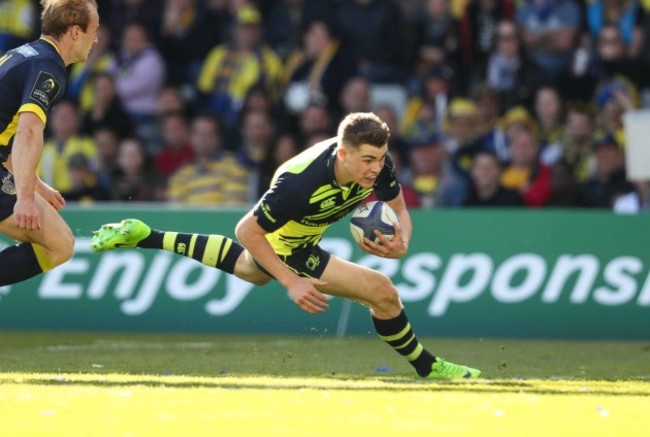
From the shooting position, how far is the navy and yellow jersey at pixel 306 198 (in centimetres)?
904

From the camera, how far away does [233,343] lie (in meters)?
12.4

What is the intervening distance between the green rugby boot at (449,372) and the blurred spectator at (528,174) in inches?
197

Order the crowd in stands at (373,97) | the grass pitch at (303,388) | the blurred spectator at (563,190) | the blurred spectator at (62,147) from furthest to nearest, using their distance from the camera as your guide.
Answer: the blurred spectator at (62,147) → the crowd in stands at (373,97) → the blurred spectator at (563,190) → the grass pitch at (303,388)

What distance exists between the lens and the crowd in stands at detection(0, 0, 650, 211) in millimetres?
14750

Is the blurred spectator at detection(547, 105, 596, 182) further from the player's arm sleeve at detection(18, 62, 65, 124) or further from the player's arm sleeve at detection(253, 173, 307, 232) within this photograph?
the player's arm sleeve at detection(18, 62, 65, 124)

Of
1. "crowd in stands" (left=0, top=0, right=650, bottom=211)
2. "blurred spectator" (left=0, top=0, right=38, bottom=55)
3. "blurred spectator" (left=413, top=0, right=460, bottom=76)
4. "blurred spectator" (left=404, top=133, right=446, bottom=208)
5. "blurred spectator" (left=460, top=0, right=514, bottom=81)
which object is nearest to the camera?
"crowd in stands" (left=0, top=0, right=650, bottom=211)

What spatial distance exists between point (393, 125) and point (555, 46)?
193 centimetres

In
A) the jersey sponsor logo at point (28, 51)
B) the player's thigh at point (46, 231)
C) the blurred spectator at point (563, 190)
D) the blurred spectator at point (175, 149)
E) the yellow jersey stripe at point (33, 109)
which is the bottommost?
the blurred spectator at point (175, 149)

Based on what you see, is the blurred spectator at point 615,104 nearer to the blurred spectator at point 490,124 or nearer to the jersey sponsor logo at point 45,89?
the blurred spectator at point 490,124

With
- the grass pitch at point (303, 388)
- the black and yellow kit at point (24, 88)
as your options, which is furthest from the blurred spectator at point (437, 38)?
the black and yellow kit at point (24, 88)

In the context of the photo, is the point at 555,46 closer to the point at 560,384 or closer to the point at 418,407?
the point at 560,384

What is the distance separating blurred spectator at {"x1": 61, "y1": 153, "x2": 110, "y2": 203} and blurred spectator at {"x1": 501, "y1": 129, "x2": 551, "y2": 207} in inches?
164

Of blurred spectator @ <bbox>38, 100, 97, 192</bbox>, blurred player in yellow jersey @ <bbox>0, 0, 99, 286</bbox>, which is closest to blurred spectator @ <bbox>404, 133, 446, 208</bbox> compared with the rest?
blurred spectator @ <bbox>38, 100, 97, 192</bbox>

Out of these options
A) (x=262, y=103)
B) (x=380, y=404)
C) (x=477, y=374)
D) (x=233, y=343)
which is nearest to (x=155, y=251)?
(x=233, y=343)
